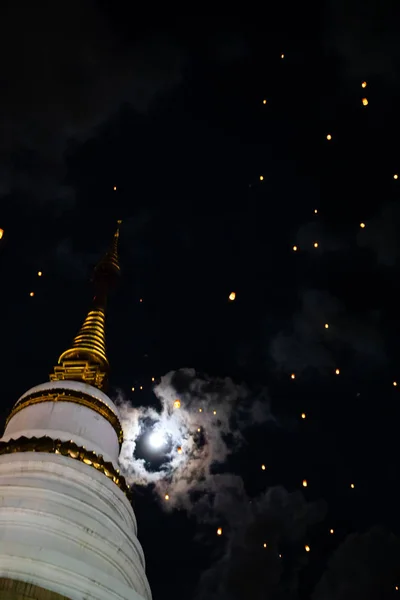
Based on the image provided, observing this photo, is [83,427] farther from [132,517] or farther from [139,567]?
[139,567]

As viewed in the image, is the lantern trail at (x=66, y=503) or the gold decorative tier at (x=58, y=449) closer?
the lantern trail at (x=66, y=503)

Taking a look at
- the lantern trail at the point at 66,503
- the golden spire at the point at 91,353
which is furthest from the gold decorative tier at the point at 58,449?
the golden spire at the point at 91,353

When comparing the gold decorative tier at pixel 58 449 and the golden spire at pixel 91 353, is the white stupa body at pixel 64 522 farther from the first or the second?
the golden spire at pixel 91 353

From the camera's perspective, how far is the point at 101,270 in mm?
24328

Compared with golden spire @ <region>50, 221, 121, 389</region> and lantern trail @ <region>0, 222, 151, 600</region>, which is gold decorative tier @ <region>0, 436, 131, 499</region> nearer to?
lantern trail @ <region>0, 222, 151, 600</region>

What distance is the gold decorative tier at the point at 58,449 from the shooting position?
39.5ft

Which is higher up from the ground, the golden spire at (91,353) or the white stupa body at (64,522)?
the golden spire at (91,353)

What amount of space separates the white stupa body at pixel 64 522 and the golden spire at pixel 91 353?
9.51 feet

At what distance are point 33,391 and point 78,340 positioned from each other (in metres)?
4.18

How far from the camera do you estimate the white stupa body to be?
28.9 feet

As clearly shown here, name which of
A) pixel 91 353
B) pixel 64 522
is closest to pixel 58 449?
pixel 64 522

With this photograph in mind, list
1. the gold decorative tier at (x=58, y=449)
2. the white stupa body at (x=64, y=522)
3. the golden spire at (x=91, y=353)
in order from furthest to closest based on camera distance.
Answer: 1. the golden spire at (x=91, y=353)
2. the gold decorative tier at (x=58, y=449)
3. the white stupa body at (x=64, y=522)

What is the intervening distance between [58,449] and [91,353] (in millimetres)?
6618

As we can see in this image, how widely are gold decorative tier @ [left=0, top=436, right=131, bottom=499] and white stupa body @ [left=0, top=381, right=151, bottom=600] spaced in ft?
0.18
